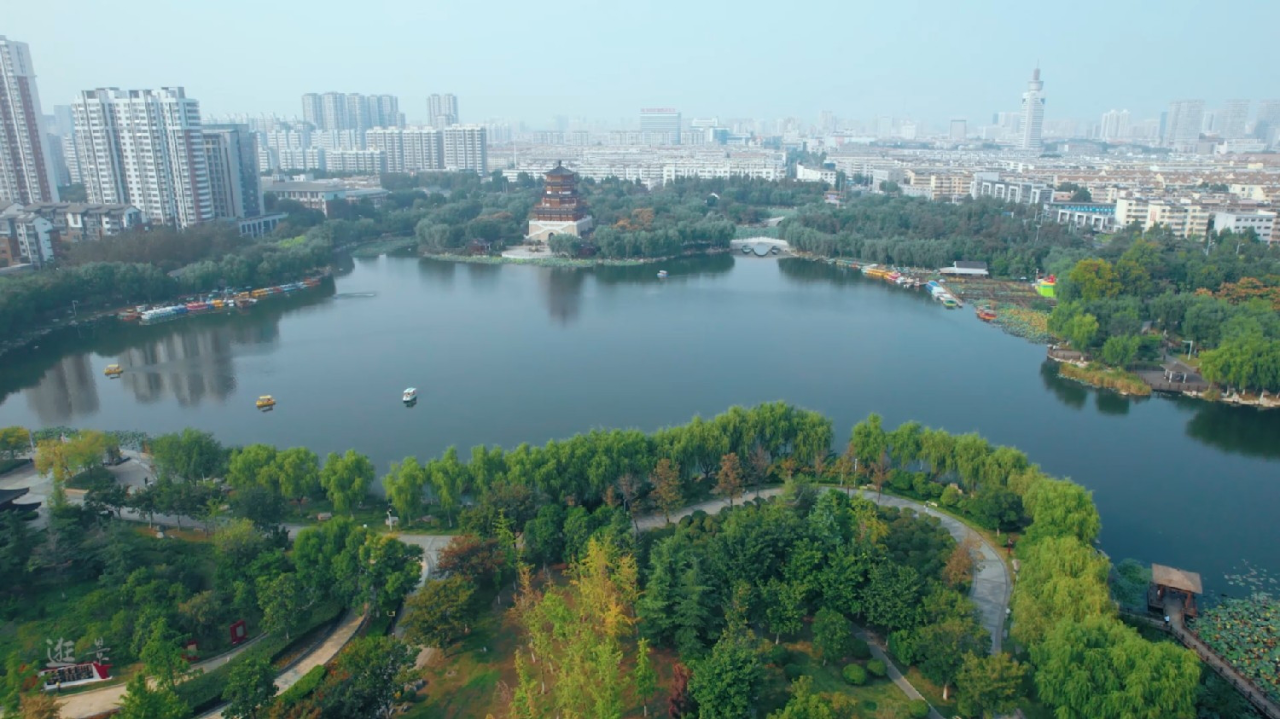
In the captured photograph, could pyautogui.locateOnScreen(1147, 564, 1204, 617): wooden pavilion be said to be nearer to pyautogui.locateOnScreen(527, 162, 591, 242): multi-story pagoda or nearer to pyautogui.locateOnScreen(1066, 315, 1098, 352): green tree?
pyautogui.locateOnScreen(1066, 315, 1098, 352): green tree

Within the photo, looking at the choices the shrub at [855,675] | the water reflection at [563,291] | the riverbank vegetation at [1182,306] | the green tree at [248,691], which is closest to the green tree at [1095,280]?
the riverbank vegetation at [1182,306]

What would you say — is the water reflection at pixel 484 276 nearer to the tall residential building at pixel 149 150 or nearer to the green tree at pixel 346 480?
the tall residential building at pixel 149 150

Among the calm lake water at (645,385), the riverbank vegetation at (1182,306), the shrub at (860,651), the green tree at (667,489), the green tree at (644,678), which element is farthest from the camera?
the riverbank vegetation at (1182,306)

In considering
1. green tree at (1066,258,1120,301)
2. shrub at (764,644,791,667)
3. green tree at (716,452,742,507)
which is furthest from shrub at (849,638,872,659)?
green tree at (1066,258,1120,301)

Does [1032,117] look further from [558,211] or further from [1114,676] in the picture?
[1114,676]

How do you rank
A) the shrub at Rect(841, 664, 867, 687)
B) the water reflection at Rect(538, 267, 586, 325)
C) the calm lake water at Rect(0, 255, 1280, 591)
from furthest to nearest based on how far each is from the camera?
1. the water reflection at Rect(538, 267, 586, 325)
2. the calm lake water at Rect(0, 255, 1280, 591)
3. the shrub at Rect(841, 664, 867, 687)

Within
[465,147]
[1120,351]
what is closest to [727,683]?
[1120,351]
